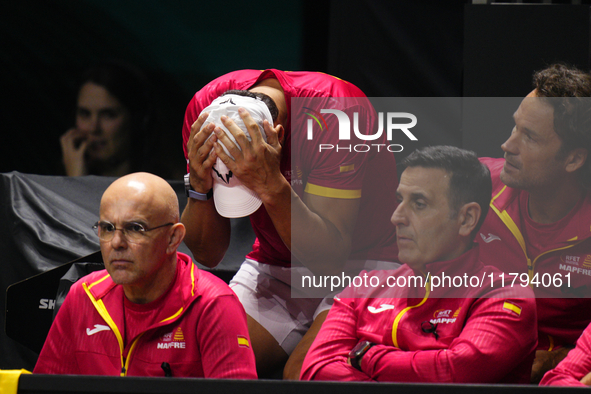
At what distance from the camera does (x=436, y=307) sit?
5.42 feet

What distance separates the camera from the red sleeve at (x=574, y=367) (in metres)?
1.51

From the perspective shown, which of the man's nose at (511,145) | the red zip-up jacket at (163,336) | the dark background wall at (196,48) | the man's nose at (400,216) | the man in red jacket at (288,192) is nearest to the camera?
the red zip-up jacket at (163,336)

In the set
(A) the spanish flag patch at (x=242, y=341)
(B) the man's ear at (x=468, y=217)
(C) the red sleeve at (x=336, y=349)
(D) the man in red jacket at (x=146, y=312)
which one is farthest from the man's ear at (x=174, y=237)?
(B) the man's ear at (x=468, y=217)

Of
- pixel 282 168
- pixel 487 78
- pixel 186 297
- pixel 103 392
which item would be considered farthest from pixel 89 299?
pixel 487 78

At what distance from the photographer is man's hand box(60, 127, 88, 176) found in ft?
12.0

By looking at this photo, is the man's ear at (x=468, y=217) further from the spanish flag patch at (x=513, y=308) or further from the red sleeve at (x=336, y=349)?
the red sleeve at (x=336, y=349)

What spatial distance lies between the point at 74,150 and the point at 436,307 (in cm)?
277

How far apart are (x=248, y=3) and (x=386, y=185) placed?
1.95m

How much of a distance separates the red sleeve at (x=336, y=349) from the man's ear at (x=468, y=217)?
1.32ft

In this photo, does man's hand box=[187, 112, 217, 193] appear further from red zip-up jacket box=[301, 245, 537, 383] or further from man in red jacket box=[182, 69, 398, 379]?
red zip-up jacket box=[301, 245, 537, 383]

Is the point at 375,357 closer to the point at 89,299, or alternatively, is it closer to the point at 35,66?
the point at 89,299

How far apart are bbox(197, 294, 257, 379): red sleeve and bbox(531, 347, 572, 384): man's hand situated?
0.88 meters

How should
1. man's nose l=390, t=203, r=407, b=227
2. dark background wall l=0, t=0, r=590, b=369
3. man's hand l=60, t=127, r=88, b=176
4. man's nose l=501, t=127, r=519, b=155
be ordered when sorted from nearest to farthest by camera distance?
man's nose l=390, t=203, r=407, b=227
man's nose l=501, t=127, r=519, b=155
dark background wall l=0, t=0, r=590, b=369
man's hand l=60, t=127, r=88, b=176

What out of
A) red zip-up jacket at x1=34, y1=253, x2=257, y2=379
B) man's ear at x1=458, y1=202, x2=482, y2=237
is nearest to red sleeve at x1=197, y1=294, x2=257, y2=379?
red zip-up jacket at x1=34, y1=253, x2=257, y2=379
